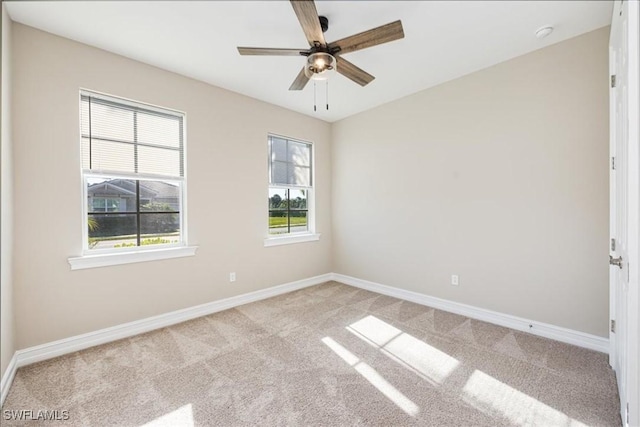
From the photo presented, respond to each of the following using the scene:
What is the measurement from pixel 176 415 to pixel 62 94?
2.73 m

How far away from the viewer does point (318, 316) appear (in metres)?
3.22

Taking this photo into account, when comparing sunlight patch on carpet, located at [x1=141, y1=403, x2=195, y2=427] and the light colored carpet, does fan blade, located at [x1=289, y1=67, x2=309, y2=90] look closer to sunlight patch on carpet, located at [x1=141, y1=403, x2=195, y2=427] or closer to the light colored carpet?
the light colored carpet

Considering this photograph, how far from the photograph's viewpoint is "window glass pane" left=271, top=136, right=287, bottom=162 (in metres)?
4.07

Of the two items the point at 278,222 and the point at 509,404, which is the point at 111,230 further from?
the point at 509,404

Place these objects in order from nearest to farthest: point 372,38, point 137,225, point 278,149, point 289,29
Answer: point 372,38 → point 289,29 → point 137,225 → point 278,149

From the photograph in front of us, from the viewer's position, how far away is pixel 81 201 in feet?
8.28

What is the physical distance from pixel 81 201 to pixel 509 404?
12.1 ft

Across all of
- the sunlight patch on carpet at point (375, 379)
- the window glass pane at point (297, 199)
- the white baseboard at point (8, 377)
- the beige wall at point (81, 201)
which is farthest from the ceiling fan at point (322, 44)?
the white baseboard at point (8, 377)

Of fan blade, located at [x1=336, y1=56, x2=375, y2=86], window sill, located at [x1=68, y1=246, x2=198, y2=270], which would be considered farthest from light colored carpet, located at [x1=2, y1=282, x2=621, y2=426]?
fan blade, located at [x1=336, y1=56, x2=375, y2=86]

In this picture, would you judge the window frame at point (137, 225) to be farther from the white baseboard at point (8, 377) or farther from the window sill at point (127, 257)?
the white baseboard at point (8, 377)

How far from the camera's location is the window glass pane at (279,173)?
407cm


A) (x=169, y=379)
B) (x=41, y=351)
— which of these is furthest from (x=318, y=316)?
(x=41, y=351)

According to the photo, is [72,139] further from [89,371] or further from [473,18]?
[473,18]

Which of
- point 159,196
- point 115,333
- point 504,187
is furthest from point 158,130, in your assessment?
point 504,187
